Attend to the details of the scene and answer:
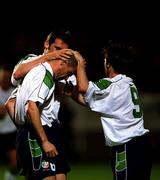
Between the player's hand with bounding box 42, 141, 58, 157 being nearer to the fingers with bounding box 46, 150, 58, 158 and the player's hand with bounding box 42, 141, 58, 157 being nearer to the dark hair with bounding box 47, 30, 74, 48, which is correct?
the fingers with bounding box 46, 150, 58, 158

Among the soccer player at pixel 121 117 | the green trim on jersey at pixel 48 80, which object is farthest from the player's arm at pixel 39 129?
the soccer player at pixel 121 117

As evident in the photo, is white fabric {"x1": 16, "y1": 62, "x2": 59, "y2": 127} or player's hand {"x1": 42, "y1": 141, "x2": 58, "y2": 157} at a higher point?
white fabric {"x1": 16, "y1": 62, "x2": 59, "y2": 127}

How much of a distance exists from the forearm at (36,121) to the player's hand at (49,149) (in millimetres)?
31

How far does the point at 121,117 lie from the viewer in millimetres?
7078

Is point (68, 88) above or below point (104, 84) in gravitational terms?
below

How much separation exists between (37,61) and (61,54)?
0.75 ft

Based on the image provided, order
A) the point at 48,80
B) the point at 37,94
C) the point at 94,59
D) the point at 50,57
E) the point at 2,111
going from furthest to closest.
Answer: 1. the point at 94,59
2. the point at 2,111
3. the point at 50,57
4. the point at 48,80
5. the point at 37,94

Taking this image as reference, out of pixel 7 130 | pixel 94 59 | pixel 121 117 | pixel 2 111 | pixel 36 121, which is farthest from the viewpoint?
pixel 94 59

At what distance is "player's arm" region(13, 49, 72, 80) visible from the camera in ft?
22.7

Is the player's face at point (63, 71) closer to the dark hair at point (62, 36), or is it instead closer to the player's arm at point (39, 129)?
the dark hair at point (62, 36)

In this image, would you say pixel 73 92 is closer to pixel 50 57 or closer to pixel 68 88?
pixel 68 88

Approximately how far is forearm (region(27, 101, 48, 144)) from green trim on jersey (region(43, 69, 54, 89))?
26cm

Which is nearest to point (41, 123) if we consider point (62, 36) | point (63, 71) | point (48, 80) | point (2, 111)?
point (48, 80)

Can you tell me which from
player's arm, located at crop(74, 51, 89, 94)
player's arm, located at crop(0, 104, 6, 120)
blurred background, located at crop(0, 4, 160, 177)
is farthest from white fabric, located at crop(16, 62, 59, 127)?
blurred background, located at crop(0, 4, 160, 177)
